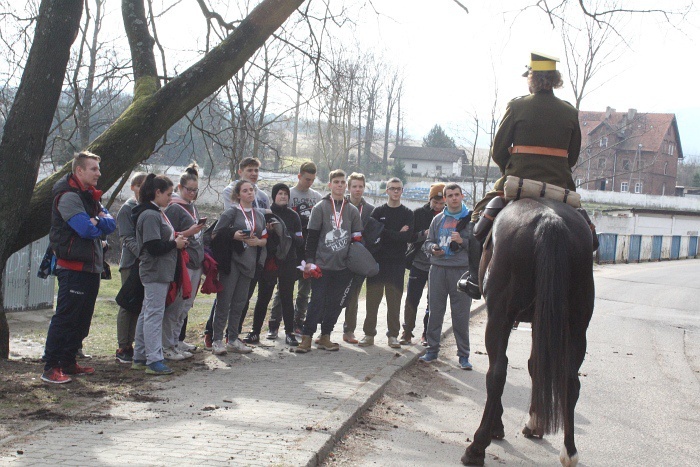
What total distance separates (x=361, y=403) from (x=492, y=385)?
1.46 meters

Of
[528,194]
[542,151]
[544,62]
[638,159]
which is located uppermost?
[638,159]

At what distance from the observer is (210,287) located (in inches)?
354

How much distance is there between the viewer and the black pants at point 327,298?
30.9ft

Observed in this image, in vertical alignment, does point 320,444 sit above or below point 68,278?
below

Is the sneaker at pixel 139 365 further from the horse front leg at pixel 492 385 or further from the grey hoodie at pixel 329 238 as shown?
the horse front leg at pixel 492 385

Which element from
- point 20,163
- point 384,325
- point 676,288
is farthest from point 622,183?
point 20,163

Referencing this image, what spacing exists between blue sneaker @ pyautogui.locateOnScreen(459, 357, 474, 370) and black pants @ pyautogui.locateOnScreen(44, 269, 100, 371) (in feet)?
14.3

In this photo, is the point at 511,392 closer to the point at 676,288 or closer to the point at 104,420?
the point at 104,420

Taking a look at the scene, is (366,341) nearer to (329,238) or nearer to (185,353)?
(329,238)

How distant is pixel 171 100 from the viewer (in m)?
8.66

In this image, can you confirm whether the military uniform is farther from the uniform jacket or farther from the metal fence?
the metal fence

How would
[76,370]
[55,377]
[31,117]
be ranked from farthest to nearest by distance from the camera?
[31,117] < [76,370] < [55,377]

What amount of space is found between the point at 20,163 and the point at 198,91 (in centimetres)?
211

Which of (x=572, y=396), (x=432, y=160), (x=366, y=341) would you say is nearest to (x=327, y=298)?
(x=366, y=341)
